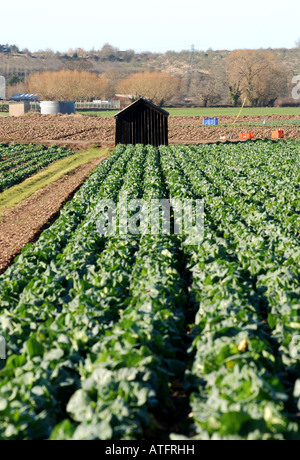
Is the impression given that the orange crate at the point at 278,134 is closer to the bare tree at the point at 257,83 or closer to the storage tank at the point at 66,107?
the storage tank at the point at 66,107

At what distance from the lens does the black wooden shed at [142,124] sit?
112 ft

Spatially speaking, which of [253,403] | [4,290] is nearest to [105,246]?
[4,290]

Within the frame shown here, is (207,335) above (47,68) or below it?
below

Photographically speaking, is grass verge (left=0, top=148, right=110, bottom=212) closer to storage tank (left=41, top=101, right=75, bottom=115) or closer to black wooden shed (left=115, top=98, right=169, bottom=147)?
black wooden shed (left=115, top=98, right=169, bottom=147)

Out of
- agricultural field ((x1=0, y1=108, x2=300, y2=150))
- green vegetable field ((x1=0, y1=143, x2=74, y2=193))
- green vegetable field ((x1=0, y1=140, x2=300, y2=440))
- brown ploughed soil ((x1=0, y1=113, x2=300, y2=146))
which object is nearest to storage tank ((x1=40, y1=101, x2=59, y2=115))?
agricultural field ((x1=0, y1=108, x2=300, y2=150))

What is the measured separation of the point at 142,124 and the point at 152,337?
2985 cm

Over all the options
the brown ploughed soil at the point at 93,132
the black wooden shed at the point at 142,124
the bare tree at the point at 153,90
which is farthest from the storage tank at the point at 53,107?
the black wooden shed at the point at 142,124

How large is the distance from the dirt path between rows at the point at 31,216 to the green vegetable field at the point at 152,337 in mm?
1859

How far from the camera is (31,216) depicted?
1759 cm

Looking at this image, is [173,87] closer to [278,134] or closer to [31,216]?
[278,134]

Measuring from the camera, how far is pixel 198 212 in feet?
48.4

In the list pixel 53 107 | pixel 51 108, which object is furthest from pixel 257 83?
pixel 51 108

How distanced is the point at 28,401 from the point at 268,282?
180 inches
